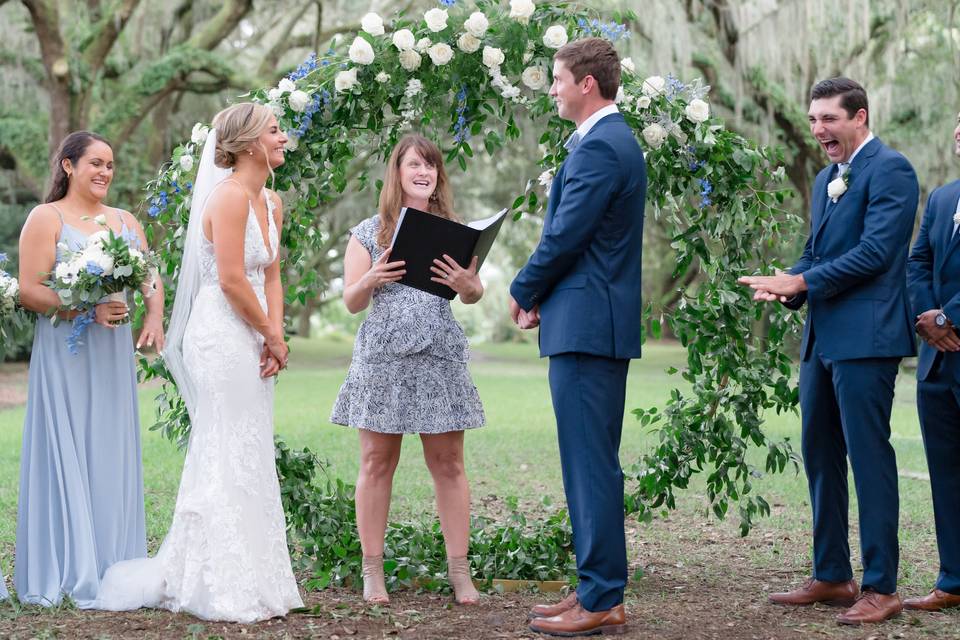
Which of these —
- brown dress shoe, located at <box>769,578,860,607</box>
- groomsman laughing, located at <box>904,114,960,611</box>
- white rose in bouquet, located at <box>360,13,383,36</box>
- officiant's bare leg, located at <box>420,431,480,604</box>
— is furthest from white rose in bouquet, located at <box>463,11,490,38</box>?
brown dress shoe, located at <box>769,578,860,607</box>

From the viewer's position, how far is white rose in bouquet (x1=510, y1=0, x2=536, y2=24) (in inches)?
201

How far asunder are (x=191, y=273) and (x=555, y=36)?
6.35 feet

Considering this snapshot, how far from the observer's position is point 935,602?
186 inches

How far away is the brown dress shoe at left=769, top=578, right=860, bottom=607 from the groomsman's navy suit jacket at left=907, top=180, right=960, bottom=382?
3.12 feet

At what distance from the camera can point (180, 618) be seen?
4504 millimetres

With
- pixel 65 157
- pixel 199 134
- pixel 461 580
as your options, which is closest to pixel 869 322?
pixel 461 580

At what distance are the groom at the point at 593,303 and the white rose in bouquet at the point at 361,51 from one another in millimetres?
1216

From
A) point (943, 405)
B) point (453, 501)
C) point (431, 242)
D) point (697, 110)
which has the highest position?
point (697, 110)

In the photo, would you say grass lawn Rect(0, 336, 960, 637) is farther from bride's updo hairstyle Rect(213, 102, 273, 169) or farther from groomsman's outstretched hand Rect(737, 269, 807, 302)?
bride's updo hairstyle Rect(213, 102, 273, 169)

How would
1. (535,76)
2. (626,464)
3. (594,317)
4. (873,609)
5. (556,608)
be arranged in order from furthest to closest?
(626,464) < (535,76) < (873,609) < (556,608) < (594,317)

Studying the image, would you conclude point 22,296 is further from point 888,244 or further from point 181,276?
point 888,244

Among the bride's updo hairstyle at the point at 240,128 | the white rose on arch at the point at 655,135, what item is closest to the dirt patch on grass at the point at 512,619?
the bride's updo hairstyle at the point at 240,128

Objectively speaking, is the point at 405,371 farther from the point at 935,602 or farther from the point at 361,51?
the point at 935,602

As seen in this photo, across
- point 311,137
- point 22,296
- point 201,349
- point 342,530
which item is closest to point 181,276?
point 201,349
